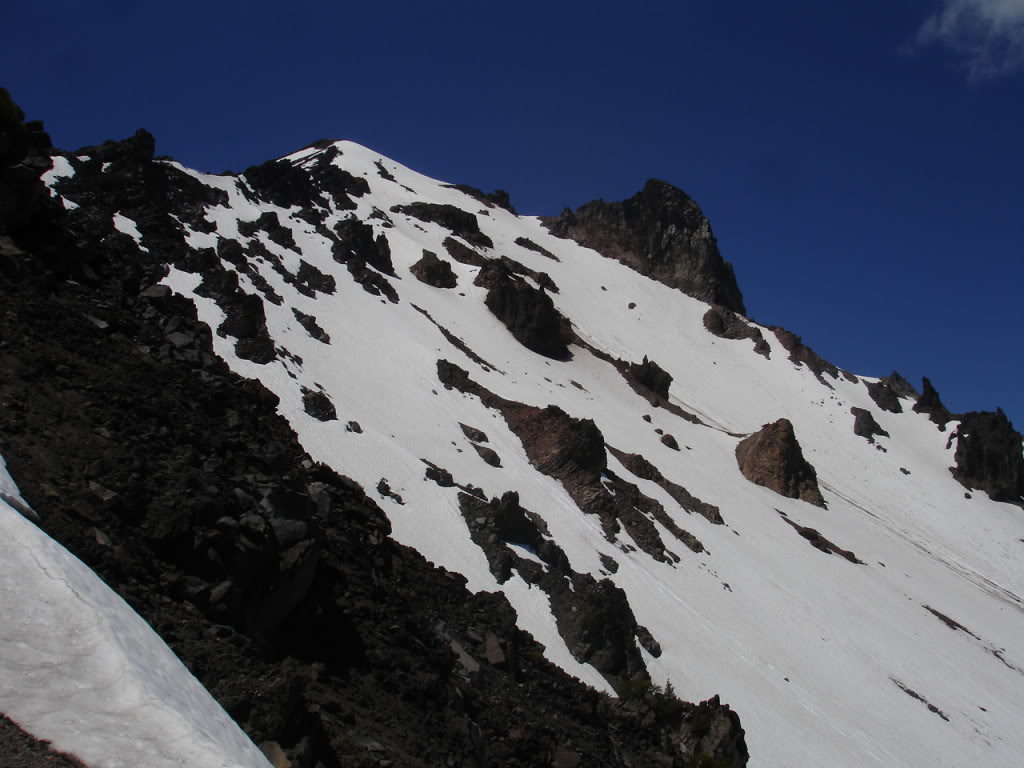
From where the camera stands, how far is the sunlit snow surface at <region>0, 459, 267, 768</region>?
14.8 ft

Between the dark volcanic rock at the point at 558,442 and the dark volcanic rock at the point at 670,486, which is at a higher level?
the dark volcanic rock at the point at 670,486

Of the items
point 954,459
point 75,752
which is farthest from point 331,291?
point 954,459

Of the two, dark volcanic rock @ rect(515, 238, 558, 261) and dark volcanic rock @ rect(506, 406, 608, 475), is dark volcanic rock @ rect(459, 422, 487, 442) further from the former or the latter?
dark volcanic rock @ rect(515, 238, 558, 261)

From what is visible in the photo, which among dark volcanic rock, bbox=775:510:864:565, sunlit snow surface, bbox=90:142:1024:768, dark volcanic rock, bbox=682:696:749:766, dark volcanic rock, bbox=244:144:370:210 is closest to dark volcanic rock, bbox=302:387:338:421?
sunlit snow surface, bbox=90:142:1024:768

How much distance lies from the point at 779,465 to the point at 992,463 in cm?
2956

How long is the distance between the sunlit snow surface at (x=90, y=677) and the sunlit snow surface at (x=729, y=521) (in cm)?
1527

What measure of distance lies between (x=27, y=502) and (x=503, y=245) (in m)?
77.9

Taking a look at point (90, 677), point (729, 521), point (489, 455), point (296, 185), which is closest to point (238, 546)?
point (90, 677)

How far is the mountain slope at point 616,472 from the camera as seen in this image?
23.5 metres

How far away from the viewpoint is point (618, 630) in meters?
21.4

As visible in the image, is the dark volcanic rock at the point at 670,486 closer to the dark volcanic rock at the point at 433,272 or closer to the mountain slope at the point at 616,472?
the mountain slope at the point at 616,472

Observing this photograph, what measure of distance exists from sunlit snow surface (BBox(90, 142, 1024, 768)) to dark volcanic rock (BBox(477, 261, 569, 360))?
1.73m

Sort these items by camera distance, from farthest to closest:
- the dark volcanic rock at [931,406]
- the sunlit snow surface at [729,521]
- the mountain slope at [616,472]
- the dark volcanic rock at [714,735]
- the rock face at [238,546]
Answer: the dark volcanic rock at [931,406] → the sunlit snow surface at [729,521] → the mountain slope at [616,472] → the dark volcanic rock at [714,735] → the rock face at [238,546]

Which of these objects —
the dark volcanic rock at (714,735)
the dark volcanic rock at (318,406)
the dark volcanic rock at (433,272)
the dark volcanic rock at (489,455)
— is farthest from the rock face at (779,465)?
the dark volcanic rock at (318,406)
